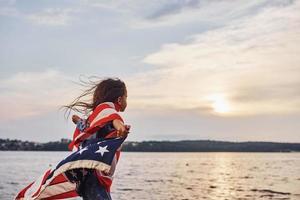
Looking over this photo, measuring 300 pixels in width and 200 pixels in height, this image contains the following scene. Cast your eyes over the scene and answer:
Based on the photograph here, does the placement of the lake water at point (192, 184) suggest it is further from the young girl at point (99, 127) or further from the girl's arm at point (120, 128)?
the girl's arm at point (120, 128)

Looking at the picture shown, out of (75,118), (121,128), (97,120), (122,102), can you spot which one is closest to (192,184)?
(75,118)

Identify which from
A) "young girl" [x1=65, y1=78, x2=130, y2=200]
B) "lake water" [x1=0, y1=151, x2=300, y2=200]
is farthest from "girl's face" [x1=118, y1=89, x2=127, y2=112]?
"lake water" [x1=0, y1=151, x2=300, y2=200]

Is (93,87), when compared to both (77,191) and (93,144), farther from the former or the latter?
(77,191)

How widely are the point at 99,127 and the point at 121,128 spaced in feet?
1.23

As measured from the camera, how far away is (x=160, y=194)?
35062 mm

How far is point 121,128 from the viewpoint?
545 cm

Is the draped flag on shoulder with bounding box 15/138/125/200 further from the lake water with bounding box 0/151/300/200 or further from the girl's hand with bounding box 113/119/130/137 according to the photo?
the lake water with bounding box 0/151/300/200

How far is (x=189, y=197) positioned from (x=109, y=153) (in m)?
27.8

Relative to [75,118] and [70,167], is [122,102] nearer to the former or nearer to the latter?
[75,118]

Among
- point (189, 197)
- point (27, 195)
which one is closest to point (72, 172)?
point (27, 195)

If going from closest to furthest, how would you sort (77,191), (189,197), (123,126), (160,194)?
(123,126)
(77,191)
(189,197)
(160,194)

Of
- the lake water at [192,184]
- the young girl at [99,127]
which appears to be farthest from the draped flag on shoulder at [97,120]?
the lake water at [192,184]

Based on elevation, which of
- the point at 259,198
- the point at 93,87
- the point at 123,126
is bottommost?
the point at 259,198

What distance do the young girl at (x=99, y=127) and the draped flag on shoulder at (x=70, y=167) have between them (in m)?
0.10
